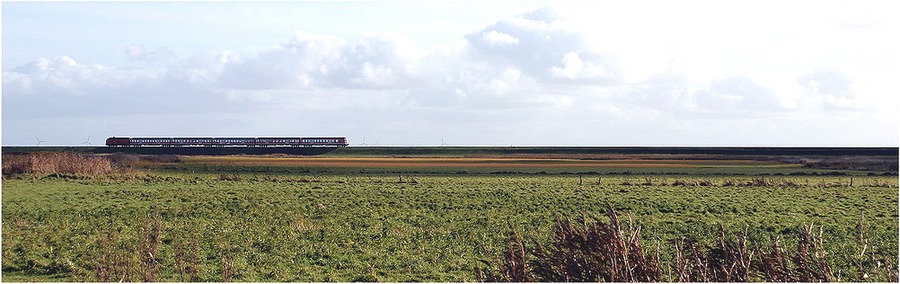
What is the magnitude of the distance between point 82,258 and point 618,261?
16002 millimetres

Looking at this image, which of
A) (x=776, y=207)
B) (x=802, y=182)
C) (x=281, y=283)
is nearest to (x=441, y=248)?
(x=281, y=283)

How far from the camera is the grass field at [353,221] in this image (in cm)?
1839

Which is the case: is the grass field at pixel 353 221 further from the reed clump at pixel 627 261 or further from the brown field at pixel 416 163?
the brown field at pixel 416 163

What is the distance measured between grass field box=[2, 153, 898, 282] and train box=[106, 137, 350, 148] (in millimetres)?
62805

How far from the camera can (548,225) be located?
91.8 ft

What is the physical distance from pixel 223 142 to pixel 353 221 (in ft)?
312

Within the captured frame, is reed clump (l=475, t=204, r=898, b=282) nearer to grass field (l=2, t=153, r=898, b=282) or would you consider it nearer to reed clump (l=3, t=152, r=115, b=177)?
grass field (l=2, t=153, r=898, b=282)

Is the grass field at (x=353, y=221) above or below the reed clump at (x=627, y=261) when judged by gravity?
below

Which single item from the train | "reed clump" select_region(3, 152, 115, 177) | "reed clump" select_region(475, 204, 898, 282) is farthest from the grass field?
Result: the train

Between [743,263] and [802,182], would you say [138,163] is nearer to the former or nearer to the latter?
[802,182]

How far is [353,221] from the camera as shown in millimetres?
28828

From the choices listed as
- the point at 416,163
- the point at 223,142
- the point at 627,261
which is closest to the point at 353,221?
the point at 627,261

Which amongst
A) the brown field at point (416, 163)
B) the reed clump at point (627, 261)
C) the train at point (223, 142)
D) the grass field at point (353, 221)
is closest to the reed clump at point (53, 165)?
the grass field at point (353, 221)

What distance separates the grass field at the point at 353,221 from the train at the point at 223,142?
62.8 meters
